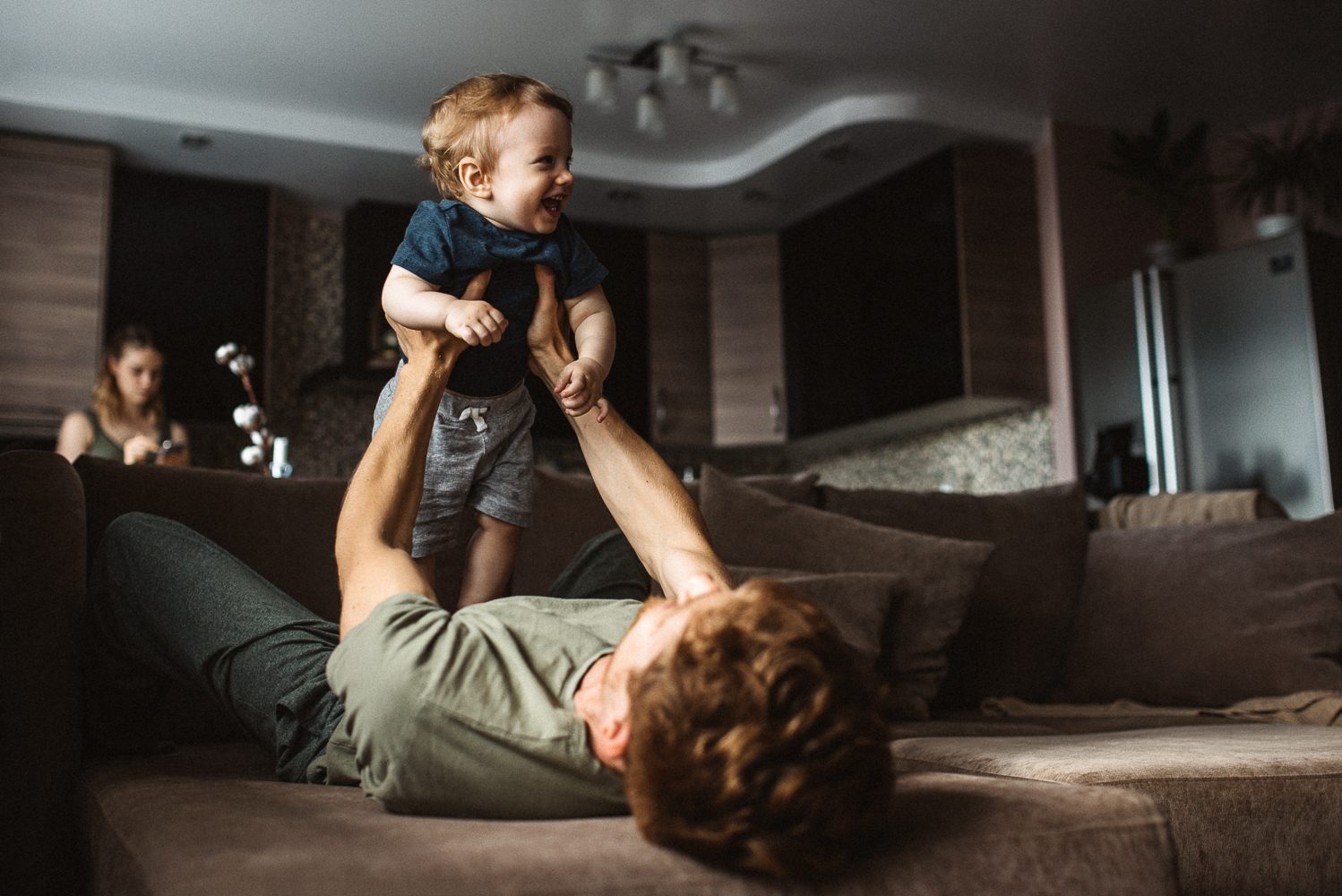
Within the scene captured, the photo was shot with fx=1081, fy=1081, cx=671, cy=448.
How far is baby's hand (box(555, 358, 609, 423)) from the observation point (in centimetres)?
116

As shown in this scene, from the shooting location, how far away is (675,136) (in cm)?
482

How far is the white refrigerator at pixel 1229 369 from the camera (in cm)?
371

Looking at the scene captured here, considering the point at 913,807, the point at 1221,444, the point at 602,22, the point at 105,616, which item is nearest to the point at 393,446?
the point at 105,616

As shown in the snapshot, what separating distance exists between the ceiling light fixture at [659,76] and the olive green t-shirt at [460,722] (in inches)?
132

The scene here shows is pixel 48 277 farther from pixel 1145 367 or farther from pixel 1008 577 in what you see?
pixel 1145 367

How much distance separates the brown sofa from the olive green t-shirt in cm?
4

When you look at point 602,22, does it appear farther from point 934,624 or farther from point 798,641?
point 798,641

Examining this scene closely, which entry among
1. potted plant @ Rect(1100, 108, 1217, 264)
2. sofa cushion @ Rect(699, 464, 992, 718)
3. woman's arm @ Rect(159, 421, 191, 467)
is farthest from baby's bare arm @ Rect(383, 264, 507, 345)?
potted plant @ Rect(1100, 108, 1217, 264)

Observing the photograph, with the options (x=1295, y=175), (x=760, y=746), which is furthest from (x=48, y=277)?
(x=1295, y=175)

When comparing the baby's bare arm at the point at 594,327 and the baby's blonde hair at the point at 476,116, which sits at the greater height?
the baby's blonde hair at the point at 476,116

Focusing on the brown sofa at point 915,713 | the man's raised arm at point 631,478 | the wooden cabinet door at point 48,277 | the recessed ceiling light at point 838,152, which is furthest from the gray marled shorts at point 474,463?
the wooden cabinet door at point 48,277

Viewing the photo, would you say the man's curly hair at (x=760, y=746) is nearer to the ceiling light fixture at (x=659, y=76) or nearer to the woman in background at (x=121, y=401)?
the woman in background at (x=121, y=401)

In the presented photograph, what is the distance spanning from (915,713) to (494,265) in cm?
112

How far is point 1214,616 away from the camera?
2082 mm
